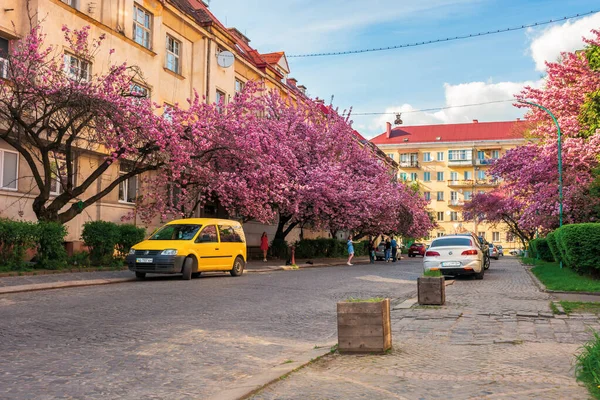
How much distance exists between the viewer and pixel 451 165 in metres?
95.2

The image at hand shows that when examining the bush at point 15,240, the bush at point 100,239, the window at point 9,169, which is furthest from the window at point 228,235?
the window at point 9,169

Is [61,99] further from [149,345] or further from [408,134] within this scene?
[408,134]

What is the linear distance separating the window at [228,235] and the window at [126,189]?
24.9ft

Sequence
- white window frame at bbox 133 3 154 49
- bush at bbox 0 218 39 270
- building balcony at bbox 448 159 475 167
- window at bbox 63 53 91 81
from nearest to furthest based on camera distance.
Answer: bush at bbox 0 218 39 270 → window at bbox 63 53 91 81 → white window frame at bbox 133 3 154 49 → building balcony at bbox 448 159 475 167

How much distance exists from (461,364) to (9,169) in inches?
716

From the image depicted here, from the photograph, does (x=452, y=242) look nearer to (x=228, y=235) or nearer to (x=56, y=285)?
(x=228, y=235)

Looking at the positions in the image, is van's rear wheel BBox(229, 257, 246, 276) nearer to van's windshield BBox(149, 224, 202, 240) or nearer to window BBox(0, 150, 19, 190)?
van's windshield BBox(149, 224, 202, 240)

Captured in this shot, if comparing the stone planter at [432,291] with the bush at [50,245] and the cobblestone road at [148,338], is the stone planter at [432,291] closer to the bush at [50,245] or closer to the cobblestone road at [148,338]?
the cobblestone road at [148,338]

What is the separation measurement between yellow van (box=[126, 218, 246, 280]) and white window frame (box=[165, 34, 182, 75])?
12.3 meters

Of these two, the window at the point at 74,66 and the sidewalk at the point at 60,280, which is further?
the window at the point at 74,66

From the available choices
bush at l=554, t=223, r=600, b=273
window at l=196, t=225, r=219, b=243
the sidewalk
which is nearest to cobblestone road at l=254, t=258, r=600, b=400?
bush at l=554, t=223, r=600, b=273

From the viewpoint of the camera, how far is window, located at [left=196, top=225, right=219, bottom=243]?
18.4 metres

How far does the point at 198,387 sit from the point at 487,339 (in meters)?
4.11

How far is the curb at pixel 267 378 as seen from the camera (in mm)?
4750
